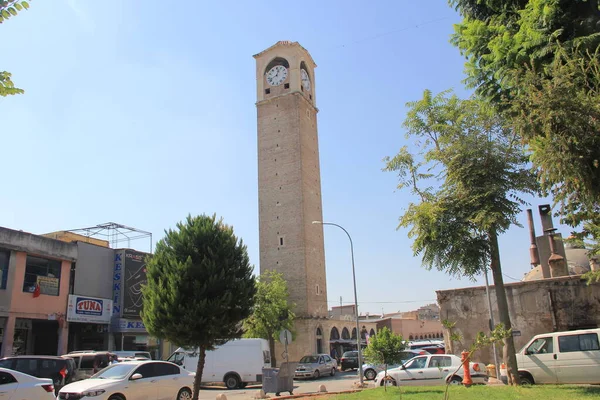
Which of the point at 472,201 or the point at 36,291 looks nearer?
the point at 472,201

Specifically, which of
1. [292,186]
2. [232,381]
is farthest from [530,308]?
[292,186]

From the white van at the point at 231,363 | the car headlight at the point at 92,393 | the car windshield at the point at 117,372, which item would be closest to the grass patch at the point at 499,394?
the car windshield at the point at 117,372

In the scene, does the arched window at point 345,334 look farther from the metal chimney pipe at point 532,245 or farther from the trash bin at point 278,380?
the trash bin at point 278,380

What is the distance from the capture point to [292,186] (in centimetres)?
5147

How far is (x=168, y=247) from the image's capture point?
15.3 metres

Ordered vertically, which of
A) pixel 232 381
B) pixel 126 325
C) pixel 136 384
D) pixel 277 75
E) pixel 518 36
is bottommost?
pixel 232 381

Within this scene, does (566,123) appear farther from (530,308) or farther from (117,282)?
(117,282)

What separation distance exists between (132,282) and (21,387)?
20.5 meters

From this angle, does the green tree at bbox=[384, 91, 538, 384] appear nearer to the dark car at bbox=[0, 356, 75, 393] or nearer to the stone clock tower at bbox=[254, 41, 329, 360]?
the dark car at bbox=[0, 356, 75, 393]

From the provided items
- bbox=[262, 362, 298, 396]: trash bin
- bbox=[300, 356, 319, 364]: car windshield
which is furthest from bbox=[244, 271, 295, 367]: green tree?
bbox=[262, 362, 298, 396]: trash bin

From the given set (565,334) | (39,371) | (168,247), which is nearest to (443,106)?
(565,334)

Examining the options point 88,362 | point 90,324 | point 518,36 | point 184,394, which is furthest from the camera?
point 90,324

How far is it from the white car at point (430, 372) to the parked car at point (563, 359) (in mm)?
1978

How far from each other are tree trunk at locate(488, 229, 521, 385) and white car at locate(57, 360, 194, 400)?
9.45 meters
